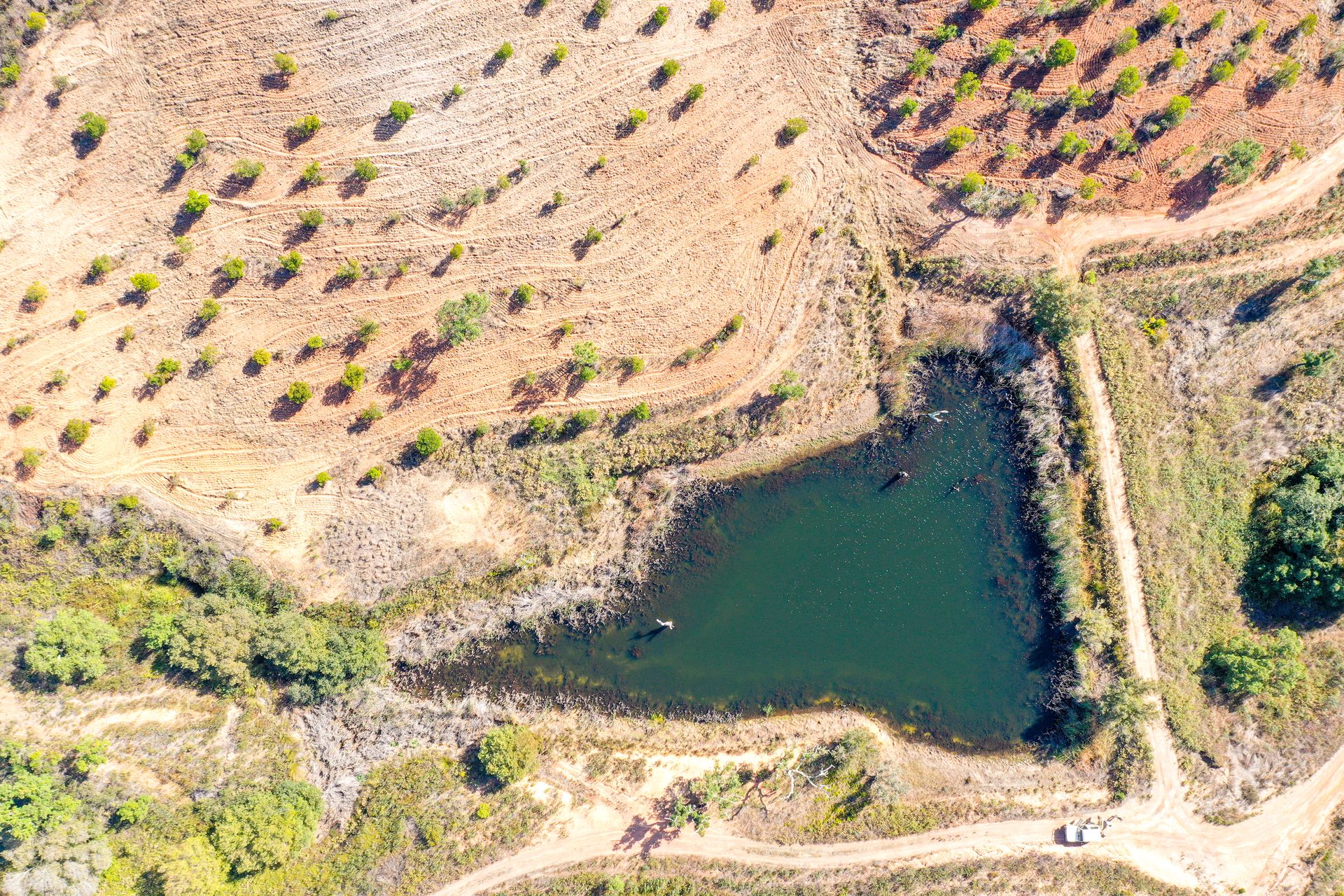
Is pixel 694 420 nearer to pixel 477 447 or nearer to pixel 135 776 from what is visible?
pixel 477 447

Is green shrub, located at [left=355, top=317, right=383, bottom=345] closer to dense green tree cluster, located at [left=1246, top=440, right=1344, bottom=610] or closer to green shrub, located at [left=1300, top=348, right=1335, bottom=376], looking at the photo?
dense green tree cluster, located at [left=1246, top=440, right=1344, bottom=610]

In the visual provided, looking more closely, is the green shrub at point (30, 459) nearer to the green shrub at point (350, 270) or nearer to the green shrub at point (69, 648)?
the green shrub at point (69, 648)

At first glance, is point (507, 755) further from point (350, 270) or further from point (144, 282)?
point (144, 282)

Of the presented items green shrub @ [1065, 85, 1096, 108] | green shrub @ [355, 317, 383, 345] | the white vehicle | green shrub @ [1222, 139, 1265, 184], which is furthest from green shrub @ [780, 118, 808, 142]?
the white vehicle

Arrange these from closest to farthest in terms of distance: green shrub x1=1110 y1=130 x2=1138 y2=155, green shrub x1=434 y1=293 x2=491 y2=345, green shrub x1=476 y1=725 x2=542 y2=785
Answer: green shrub x1=434 y1=293 x2=491 y2=345 < green shrub x1=476 y1=725 x2=542 y2=785 < green shrub x1=1110 y1=130 x2=1138 y2=155

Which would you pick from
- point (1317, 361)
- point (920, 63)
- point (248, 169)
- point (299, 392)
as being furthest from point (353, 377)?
point (1317, 361)
